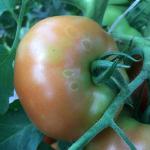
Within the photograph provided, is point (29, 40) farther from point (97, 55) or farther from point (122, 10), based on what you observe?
point (122, 10)

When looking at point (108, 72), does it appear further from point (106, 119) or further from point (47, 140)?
point (47, 140)

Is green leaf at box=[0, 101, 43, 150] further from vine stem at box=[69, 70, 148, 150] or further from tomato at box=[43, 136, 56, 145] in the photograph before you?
vine stem at box=[69, 70, 148, 150]

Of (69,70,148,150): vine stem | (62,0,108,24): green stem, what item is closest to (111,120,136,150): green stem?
(69,70,148,150): vine stem

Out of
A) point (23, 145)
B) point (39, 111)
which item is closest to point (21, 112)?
point (23, 145)

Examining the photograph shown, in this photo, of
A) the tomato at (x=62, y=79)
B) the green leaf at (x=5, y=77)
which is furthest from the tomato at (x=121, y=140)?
the green leaf at (x=5, y=77)

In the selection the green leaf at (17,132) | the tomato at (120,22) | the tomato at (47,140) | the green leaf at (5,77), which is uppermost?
the tomato at (120,22)

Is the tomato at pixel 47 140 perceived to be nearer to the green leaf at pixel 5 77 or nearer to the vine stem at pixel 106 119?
the green leaf at pixel 5 77
